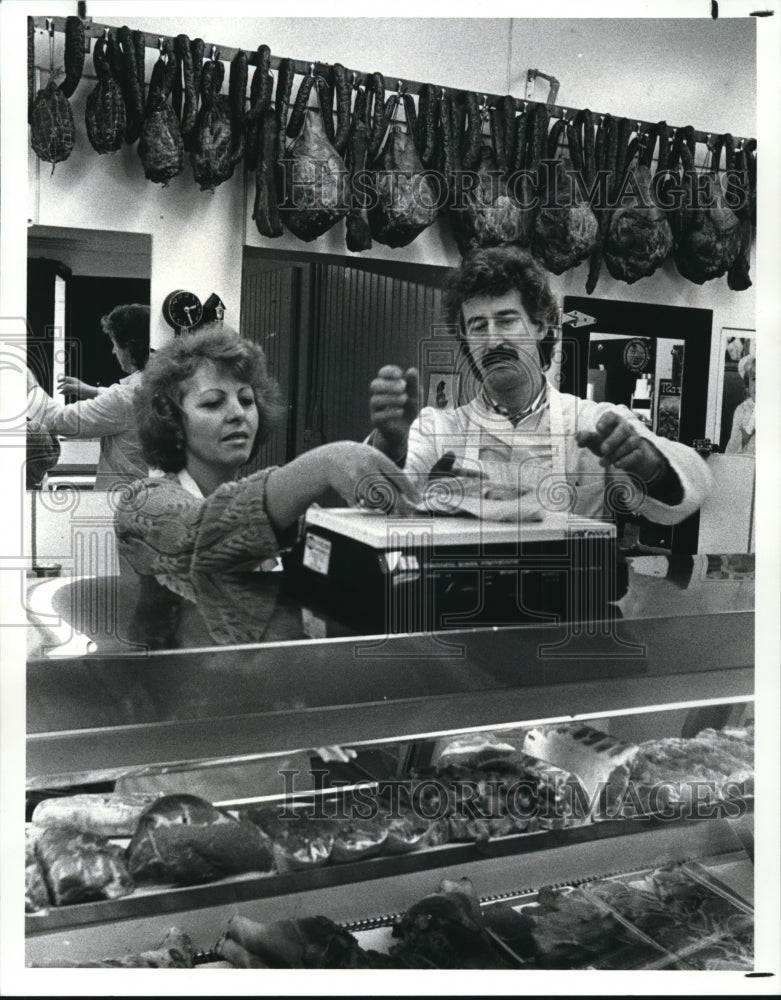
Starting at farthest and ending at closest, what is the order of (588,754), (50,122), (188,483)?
(588,754) → (188,483) → (50,122)

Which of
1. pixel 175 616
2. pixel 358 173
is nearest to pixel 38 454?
pixel 175 616

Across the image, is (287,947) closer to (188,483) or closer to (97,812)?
(97,812)

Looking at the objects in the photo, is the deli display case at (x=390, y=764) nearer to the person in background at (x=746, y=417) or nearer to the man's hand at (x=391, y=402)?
the person in background at (x=746, y=417)

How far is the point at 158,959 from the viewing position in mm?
1611

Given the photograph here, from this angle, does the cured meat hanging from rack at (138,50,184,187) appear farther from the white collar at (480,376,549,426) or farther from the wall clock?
the white collar at (480,376,549,426)

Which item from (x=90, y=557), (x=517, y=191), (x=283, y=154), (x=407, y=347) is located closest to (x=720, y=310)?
(x=517, y=191)

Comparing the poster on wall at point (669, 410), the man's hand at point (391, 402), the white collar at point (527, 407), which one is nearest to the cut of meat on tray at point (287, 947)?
the man's hand at point (391, 402)

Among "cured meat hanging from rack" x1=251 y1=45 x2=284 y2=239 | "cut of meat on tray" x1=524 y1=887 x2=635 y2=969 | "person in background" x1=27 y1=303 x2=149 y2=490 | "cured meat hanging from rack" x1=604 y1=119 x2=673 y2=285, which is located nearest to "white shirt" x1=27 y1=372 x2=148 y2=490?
"person in background" x1=27 y1=303 x2=149 y2=490

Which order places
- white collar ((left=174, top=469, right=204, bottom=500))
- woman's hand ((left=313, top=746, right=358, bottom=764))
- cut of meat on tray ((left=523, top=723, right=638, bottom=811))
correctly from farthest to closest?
cut of meat on tray ((left=523, top=723, right=638, bottom=811)) → woman's hand ((left=313, top=746, right=358, bottom=764)) → white collar ((left=174, top=469, right=204, bottom=500))

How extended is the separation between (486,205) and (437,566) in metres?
0.63

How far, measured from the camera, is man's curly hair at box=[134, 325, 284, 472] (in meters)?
1.57

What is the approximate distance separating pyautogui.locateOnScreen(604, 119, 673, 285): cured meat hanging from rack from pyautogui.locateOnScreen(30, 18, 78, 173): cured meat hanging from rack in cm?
93

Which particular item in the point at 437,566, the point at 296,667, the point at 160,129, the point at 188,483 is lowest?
the point at 296,667

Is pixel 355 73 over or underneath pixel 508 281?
over
